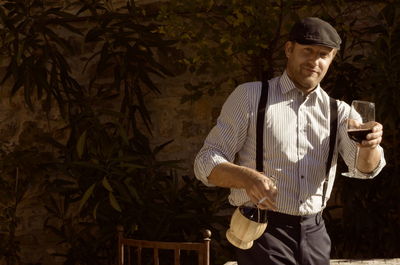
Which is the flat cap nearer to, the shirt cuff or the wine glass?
the wine glass

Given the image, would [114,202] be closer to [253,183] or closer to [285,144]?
[285,144]

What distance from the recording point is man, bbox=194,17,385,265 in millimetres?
2553

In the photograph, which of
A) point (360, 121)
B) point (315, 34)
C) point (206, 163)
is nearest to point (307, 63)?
point (315, 34)

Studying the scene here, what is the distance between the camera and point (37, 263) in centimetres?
541

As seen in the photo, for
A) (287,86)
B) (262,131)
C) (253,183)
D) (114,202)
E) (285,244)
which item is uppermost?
(287,86)

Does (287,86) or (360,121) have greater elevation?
(287,86)

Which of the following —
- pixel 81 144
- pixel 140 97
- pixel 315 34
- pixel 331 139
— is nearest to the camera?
pixel 315 34

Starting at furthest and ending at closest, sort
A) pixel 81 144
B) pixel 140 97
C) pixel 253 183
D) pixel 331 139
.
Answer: pixel 140 97 < pixel 81 144 < pixel 331 139 < pixel 253 183

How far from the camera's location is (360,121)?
2.60m

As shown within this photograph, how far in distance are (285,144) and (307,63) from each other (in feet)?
0.87

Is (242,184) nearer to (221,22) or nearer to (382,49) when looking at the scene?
(382,49)

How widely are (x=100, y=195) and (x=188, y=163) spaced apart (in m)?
0.65

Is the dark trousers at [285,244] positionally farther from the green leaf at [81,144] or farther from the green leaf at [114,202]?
the green leaf at [81,144]

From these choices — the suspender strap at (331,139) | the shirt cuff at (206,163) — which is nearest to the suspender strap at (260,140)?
the shirt cuff at (206,163)
